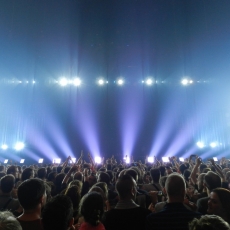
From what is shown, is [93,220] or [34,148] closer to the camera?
[93,220]

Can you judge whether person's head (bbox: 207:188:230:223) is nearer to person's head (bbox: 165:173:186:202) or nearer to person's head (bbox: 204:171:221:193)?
person's head (bbox: 165:173:186:202)

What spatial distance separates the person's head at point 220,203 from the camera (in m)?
2.28

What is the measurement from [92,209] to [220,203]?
1434 millimetres

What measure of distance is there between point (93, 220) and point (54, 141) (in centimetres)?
1937

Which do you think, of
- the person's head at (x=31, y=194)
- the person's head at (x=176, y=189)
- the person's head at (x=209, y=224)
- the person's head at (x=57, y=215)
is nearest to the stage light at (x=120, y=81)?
the person's head at (x=176, y=189)

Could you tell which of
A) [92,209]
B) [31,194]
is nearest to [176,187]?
[92,209]

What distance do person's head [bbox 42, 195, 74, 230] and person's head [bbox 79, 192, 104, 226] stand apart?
10.1 inches

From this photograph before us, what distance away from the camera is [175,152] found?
19.7 meters

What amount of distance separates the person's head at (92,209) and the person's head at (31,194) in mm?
471

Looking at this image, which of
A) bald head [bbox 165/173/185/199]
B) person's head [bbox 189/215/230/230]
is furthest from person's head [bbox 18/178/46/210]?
person's head [bbox 189/215/230/230]

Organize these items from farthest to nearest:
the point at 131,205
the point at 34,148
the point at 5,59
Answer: the point at 34,148, the point at 5,59, the point at 131,205

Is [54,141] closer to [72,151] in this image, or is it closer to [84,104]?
[72,151]

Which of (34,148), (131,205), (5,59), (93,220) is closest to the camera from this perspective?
(93,220)

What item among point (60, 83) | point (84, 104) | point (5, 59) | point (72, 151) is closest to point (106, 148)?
point (72, 151)
